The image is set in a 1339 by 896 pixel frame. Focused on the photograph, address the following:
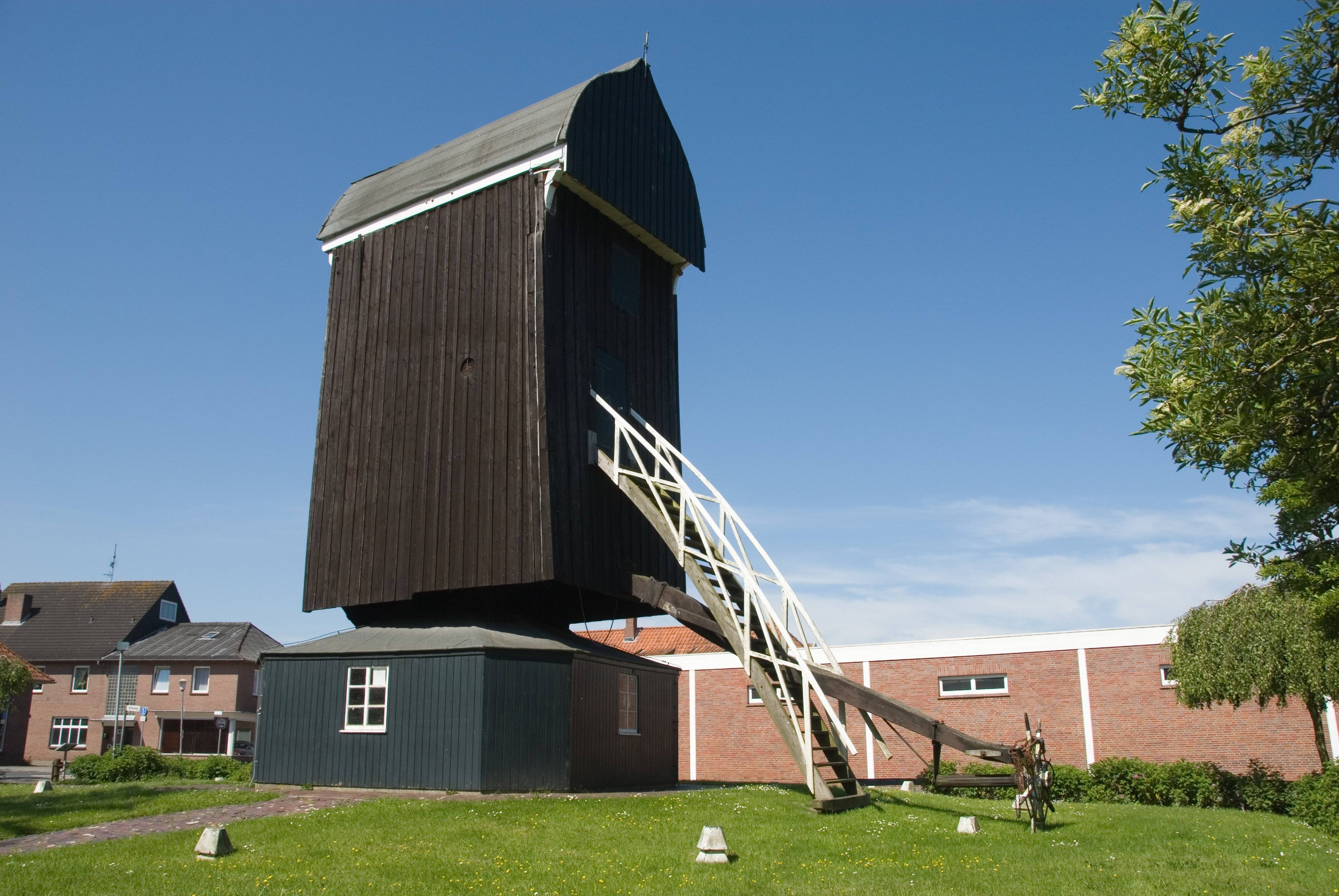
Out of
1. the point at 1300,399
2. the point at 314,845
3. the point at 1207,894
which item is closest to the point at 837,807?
the point at 1207,894

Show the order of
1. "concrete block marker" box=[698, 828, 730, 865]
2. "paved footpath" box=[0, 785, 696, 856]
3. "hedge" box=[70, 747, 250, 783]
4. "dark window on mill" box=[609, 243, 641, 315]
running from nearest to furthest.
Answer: "concrete block marker" box=[698, 828, 730, 865] → "paved footpath" box=[0, 785, 696, 856] → "dark window on mill" box=[609, 243, 641, 315] → "hedge" box=[70, 747, 250, 783]

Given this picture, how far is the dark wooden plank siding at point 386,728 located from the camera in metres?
16.6

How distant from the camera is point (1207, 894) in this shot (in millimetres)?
9781

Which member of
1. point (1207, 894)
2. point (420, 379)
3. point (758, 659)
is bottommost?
point (1207, 894)

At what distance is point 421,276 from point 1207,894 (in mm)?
16138

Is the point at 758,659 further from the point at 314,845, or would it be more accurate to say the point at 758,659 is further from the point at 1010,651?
the point at 1010,651

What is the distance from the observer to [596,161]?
19594mm

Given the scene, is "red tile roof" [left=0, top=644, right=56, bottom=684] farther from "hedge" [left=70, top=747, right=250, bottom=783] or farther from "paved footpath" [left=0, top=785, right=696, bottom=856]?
"paved footpath" [left=0, top=785, right=696, bottom=856]

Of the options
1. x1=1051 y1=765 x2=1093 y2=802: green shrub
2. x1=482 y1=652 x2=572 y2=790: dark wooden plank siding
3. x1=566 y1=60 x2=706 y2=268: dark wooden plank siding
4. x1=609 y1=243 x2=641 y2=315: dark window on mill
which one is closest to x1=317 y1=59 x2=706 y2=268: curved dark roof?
x1=566 y1=60 x2=706 y2=268: dark wooden plank siding

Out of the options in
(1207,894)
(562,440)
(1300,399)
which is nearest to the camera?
(1300,399)

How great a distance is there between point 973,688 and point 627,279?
679 inches

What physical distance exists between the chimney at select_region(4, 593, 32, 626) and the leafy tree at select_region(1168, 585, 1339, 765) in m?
54.3

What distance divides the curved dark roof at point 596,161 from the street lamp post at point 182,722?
33797mm

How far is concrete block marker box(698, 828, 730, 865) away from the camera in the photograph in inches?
432
